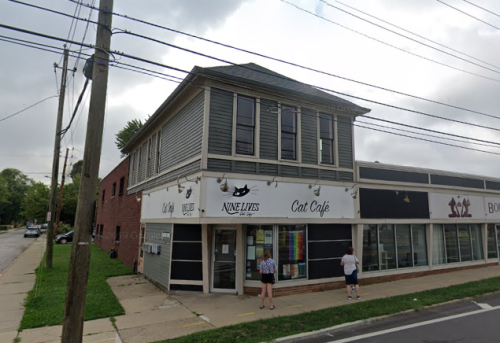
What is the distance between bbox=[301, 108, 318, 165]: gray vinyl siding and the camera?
1116 centimetres

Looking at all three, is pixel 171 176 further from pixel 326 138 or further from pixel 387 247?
pixel 387 247

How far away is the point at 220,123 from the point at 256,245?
13.3ft

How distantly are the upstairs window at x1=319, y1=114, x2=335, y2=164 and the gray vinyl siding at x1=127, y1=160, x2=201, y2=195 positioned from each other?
189 inches

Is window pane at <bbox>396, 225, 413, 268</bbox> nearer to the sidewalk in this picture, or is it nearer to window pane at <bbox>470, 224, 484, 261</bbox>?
window pane at <bbox>470, 224, 484, 261</bbox>

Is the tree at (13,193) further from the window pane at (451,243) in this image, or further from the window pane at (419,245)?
the window pane at (451,243)

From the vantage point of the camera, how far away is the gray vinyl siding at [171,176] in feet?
32.2

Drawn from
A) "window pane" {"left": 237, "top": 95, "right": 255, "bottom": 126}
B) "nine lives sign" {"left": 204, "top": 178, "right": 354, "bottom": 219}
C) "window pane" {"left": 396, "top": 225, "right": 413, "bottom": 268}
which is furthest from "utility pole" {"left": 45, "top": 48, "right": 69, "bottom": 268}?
"window pane" {"left": 396, "top": 225, "right": 413, "bottom": 268}

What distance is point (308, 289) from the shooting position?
33.9 ft

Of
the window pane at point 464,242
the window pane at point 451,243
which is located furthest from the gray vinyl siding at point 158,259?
the window pane at point 464,242

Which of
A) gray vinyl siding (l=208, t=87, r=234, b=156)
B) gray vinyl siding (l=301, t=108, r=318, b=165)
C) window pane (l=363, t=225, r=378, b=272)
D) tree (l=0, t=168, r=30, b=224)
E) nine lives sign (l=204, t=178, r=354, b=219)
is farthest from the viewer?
tree (l=0, t=168, r=30, b=224)

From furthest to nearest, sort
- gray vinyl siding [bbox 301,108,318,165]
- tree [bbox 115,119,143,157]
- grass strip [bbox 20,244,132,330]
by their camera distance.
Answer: tree [bbox 115,119,143,157] < gray vinyl siding [bbox 301,108,318,165] < grass strip [bbox 20,244,132,330]

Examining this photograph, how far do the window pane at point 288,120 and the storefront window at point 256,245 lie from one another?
3.49 metres

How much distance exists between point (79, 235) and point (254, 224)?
562 centimetres

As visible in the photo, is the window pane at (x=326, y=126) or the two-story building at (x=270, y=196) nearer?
the two-story building at (x=270, y=196)
